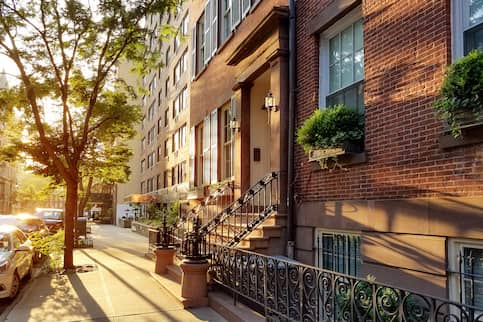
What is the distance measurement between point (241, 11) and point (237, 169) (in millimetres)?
4163

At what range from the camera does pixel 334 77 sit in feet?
25.7

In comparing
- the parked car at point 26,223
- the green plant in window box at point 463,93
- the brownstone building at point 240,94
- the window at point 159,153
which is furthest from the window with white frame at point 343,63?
the window at point 159,153

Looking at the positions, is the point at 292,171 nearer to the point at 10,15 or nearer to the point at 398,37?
the point at 398,37

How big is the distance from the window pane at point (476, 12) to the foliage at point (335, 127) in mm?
2098

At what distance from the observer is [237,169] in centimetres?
1130

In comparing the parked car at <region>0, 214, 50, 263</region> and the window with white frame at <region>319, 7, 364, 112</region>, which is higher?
the window with white frame at <region>319, 7, 364, 112</region>

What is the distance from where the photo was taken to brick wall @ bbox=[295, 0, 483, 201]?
5.11 metres

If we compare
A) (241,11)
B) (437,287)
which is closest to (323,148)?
(437,287)

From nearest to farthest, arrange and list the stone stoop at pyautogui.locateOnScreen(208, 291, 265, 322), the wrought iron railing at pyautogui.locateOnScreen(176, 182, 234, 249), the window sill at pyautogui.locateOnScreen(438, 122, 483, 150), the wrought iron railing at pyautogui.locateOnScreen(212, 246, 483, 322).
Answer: the wrought iron railing at pyautogui.locateOnScreen(212, 246, 483, 322) → the window sill at pyautogui.locateOnScreen(438, 122, 483, 150) → the stone stoop at pyautogui.locateOnScreen(208, 291, 265, 322) → the wrought iron railing at pyautogui.locateOnScreen(176, 182, 234, 249)

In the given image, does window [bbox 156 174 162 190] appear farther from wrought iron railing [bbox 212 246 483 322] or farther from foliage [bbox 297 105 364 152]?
wrought iron railing [bbox 212 246 483 322]

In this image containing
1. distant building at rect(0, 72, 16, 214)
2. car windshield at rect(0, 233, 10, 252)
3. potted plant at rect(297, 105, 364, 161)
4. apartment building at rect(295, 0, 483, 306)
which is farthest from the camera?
distant building at rect(0, 72, 16, 214)

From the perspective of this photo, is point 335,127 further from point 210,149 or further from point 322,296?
point 210,149

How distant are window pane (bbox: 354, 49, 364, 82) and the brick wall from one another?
18.3 inches

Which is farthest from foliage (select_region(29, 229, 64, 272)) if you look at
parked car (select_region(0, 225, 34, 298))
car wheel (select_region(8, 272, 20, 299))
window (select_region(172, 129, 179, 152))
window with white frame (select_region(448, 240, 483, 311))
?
window (select_region(172, 129, 179, 152))
